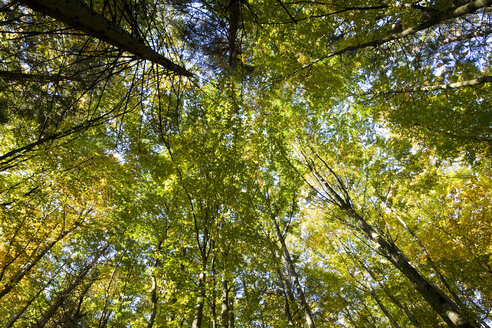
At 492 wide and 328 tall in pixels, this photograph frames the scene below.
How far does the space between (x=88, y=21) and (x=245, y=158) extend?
19.6 feet

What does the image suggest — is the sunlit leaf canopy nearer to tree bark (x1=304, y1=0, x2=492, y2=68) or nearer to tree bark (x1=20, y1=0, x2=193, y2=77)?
tree bark (x1=304, y1=0, x2=492, y2=68)

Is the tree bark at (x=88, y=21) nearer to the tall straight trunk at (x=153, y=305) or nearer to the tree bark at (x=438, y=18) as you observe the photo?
the tree bark at (x=438, y=18)

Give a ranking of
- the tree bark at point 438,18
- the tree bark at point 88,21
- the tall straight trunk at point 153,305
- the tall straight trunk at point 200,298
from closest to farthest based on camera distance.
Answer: the tree bark at point 88,21 → the tree bark at point 438,18 → the tall straight trunk at point 200,298 → the tall straight trunk at point 153,305

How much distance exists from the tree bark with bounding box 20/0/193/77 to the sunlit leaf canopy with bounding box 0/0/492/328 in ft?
4.61

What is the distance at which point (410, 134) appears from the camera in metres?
7.24

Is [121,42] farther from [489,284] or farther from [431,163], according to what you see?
Answer: [431,163]

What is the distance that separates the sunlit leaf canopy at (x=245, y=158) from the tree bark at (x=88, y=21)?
1.40 metres

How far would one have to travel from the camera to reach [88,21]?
138cm

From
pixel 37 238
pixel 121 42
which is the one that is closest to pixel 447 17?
pixel 121 42

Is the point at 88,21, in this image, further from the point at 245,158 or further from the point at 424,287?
the point at 424,287

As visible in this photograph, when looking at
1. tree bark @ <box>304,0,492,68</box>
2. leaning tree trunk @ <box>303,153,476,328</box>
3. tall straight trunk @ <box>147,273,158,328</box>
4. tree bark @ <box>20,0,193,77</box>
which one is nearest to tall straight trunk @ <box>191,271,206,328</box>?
tall straight trunk @ <box>147,273,158,328</box>

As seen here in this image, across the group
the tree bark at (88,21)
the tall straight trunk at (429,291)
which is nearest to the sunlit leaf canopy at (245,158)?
the tall straight trunk at (429,291)

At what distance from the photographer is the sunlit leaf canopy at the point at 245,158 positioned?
13.1 ft

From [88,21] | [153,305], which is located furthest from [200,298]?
[88,21]
